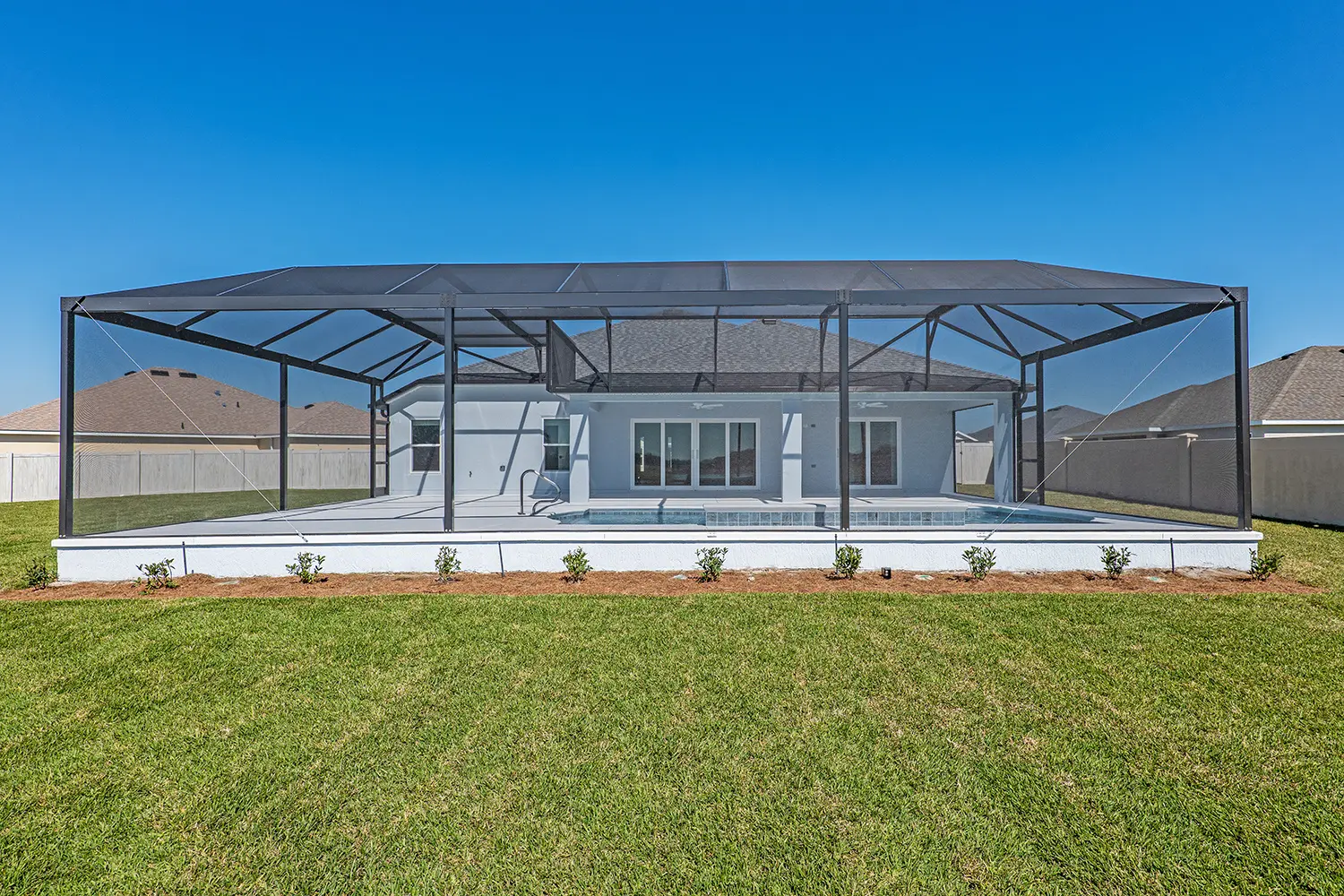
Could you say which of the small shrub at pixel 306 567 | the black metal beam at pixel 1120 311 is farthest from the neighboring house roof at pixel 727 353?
the small shrub at pixel 306 567

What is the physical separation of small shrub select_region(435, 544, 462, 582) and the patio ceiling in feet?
9.49

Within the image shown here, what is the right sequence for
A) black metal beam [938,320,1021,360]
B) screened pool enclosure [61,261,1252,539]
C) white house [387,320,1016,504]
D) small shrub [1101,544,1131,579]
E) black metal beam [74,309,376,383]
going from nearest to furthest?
small shrub [1101,544,1131,579] < screened pool enclosure [61,261,1252,539] < black metal beam [74,309,376,383] < black metal beam [938,320,1021,360] < white house [387,320,1016,504]

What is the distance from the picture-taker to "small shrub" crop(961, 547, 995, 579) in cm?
732

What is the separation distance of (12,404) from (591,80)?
118ft

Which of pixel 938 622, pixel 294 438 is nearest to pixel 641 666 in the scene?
pixel 938 622

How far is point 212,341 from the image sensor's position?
32.5 ft

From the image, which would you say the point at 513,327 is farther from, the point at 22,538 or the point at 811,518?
the point at 22,538

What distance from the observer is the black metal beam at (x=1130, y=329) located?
26.8ft

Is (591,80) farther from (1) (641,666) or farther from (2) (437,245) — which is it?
(1) (641,666)

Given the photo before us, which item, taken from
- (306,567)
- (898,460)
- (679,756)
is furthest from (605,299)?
(898,460)

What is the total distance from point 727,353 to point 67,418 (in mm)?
14193

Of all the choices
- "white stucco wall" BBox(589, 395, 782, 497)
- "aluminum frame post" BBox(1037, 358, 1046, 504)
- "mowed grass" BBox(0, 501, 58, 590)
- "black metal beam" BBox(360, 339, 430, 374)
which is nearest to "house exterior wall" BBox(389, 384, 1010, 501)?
"white stucco wall" BBox(589, 395, 782, 497)

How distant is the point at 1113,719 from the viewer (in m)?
3.72

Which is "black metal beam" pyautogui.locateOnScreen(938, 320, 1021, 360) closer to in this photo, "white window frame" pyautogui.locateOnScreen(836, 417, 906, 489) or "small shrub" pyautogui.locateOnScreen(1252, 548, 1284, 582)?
"white window frame" pyautogui.locateOnScreen(836, 417, 906, 489)
